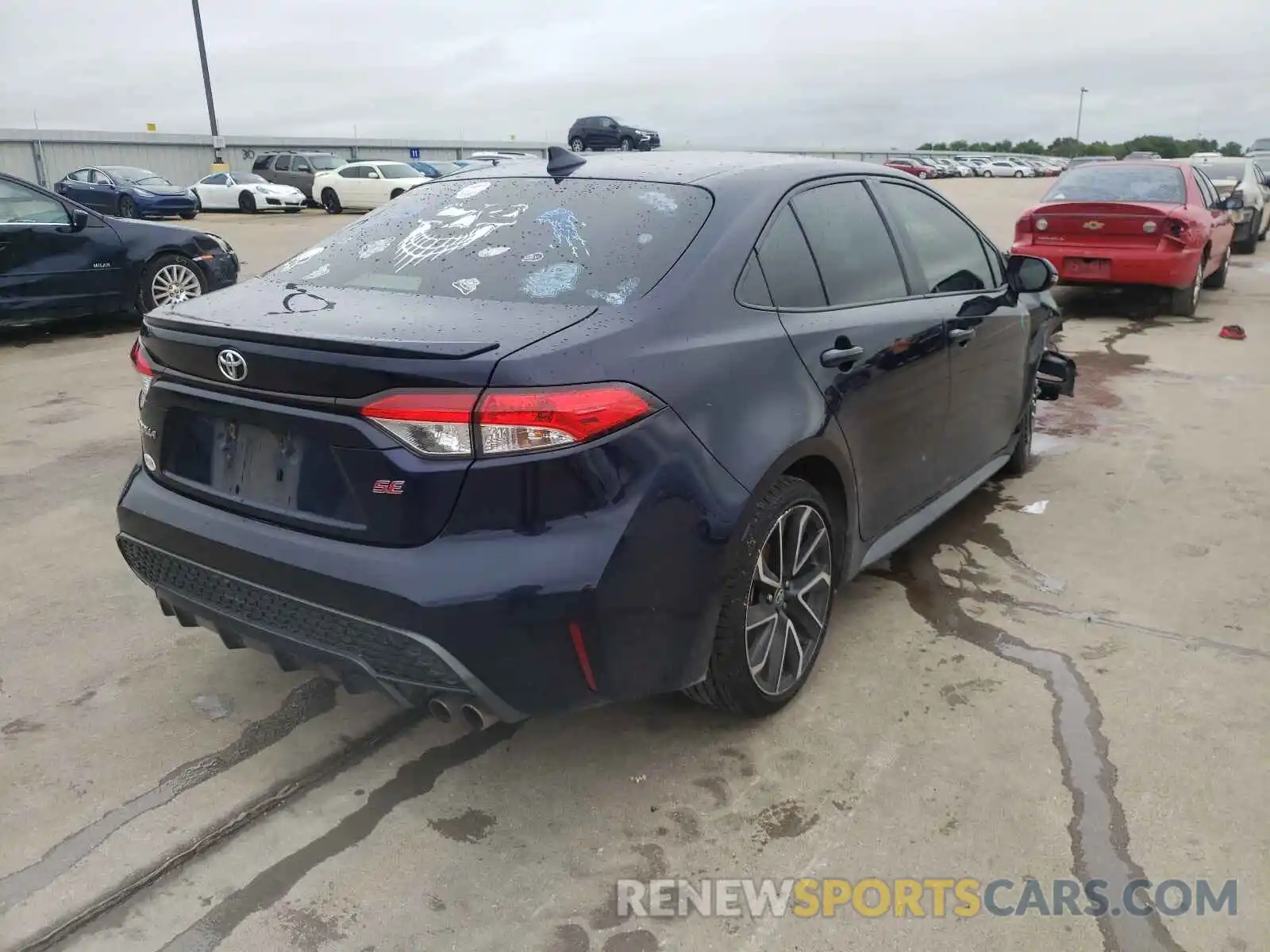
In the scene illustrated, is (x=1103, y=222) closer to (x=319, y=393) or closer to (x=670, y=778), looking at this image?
(x=670, y=778)

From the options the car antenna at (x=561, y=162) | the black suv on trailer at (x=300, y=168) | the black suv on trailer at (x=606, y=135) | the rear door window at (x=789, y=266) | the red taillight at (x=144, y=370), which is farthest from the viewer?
the black suv on trailer at (x=606, y=135)

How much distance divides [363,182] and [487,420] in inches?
1060

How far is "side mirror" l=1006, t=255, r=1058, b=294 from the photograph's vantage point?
4562 mm

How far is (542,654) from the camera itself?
7.86ft

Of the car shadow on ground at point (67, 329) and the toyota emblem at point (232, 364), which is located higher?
the toyota emblem at point (232, 364)

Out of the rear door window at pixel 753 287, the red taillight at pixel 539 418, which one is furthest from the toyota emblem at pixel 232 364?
the rear door window at pixel 753 287

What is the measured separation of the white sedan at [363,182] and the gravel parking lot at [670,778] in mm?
24052

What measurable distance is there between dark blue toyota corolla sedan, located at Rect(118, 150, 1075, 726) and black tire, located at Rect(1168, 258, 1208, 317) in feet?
26.9

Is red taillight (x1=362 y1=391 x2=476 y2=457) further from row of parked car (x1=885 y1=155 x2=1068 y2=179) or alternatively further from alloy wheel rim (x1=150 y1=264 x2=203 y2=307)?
row of parked car (x1=885 y1=155 x2=1068 y2=179)

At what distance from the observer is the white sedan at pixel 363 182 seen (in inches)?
1061

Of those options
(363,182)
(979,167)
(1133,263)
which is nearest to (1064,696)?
(1133,263)

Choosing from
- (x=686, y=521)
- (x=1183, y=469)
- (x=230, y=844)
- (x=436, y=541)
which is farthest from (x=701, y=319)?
(x=1183, y=469)

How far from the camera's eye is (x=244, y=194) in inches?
1088

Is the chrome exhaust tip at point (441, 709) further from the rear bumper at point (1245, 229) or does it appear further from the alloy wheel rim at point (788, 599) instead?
the rear bumper at point (1245, 229)
